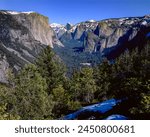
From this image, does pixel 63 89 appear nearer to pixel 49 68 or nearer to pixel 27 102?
pixel 49 68

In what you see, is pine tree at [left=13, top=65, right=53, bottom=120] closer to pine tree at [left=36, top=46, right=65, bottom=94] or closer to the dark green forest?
the dark green forest

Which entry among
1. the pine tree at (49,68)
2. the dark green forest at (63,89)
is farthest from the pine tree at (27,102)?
the pine tree at (49,68)

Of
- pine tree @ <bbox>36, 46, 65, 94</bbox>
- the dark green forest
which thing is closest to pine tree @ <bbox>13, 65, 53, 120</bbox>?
the dark green forest

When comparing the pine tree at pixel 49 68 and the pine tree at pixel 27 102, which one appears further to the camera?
the pine tree at pixel 49 68

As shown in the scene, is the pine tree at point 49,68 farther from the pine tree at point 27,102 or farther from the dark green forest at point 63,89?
the pine tree at point 27,102

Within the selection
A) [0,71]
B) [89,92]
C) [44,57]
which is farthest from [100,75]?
[0,71]

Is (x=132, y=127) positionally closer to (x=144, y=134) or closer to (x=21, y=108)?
(x=144, y=134)

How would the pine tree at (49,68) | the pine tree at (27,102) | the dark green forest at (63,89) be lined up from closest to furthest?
1. the dark green forest at (63,89)
2. the pine tree at (27,102)
3. the pine tree at (49,68)

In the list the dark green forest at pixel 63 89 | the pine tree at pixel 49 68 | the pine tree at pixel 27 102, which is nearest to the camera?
the dark green forest at pixel 63 89

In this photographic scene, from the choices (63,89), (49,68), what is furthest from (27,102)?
(49,68)
